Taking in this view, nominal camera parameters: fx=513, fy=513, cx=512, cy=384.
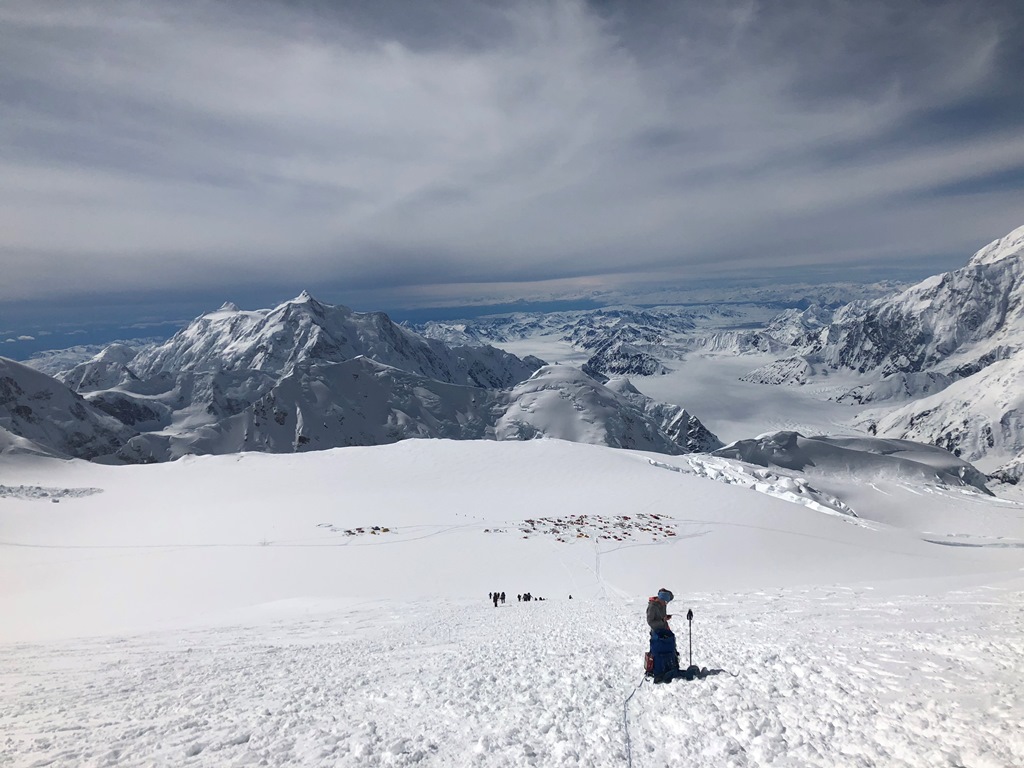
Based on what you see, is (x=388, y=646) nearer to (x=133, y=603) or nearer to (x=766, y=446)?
(x=133, y=603)

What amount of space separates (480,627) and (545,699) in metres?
10.1

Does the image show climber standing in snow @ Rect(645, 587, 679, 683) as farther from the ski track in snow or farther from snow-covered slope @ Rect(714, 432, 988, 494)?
snow-covered slope @ Rect(714, 432, 988, 494)

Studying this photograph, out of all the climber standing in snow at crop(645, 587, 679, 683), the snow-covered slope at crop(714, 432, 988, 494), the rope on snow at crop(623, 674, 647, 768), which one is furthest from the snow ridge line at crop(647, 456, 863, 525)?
the rope on snow at crop(623, 674, 647, 768)

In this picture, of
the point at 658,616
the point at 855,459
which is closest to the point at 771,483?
the point at 855,459

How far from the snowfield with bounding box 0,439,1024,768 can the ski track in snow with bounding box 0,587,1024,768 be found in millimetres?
62

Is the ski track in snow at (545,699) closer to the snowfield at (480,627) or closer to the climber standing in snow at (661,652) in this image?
the snowfield at (480,627)

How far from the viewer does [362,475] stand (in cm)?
5659

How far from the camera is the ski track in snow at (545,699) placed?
7902mm

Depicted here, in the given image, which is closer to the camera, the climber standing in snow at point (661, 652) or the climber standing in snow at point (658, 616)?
the climber standing in snow at point (661, 652)

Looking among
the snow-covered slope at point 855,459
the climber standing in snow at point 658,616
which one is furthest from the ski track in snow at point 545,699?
the snow-covered slope at point 855,459

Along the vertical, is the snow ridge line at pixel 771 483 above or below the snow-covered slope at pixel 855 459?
above

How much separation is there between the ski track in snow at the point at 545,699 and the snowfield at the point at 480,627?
0.06 m

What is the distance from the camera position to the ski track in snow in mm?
7902

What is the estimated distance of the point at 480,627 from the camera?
776 inches
